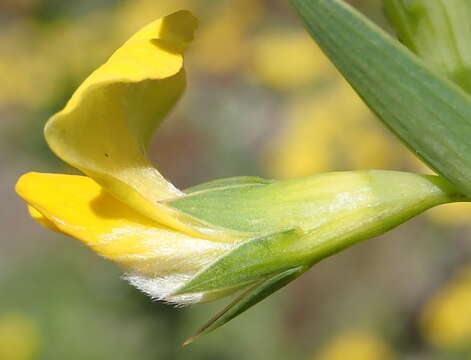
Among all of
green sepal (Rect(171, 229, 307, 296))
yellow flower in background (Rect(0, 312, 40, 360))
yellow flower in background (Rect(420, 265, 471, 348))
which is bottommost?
yellow flower in background (Rect(0, 312, 40, 360))

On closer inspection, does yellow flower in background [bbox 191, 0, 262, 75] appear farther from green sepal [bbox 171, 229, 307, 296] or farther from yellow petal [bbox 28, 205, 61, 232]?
green sepal [bbox 171, 229, 307, 296]

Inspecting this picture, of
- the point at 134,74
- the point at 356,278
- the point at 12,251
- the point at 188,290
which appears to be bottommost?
the point at 12,251

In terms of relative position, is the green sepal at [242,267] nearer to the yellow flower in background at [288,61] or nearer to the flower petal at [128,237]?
the flower petal at [128,237]

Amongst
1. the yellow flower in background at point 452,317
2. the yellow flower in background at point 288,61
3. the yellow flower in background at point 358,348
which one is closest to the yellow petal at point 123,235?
the yellow flower in background at point 452,317

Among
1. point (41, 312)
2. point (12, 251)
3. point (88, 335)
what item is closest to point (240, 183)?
point (88, 335)

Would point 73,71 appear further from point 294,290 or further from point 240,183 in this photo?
point 240,183

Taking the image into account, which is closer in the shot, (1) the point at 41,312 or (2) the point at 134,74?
(2) the point at 134,74

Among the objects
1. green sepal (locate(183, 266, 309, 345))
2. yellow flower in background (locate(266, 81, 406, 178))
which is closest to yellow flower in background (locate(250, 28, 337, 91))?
yellow flower in background (locate(266, 81, 406, 178))
